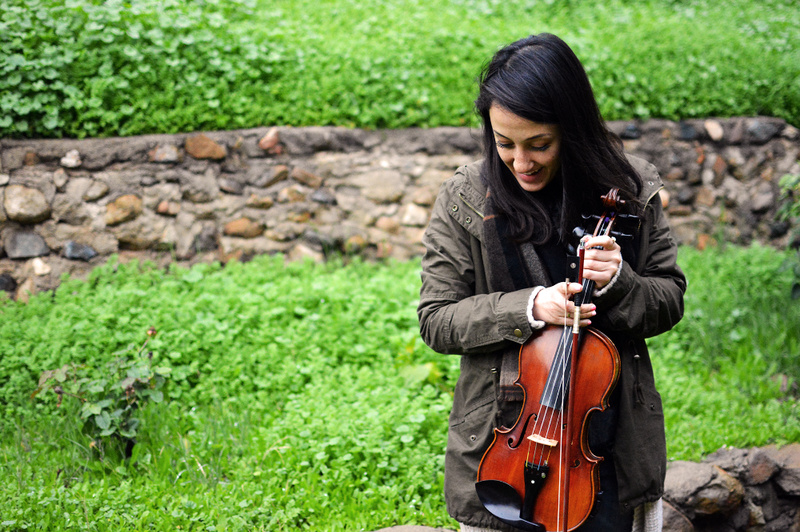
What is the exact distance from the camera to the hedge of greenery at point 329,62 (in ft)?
15.6

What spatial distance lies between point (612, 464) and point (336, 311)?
2.73 m

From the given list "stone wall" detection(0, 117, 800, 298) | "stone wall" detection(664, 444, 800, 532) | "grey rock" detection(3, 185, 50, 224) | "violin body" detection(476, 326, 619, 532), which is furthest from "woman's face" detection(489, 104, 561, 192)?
"grey rock" detection(3, 185, 50, 224)

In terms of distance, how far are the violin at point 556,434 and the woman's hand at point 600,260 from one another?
0.06 feet

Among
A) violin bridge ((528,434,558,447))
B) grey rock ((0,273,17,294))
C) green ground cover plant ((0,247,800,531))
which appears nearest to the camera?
violin bridge ((528,434,558,447))

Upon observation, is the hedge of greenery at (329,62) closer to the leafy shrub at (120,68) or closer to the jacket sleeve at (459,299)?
the leafy shrub at (120,68)

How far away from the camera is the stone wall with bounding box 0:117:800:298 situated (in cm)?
468

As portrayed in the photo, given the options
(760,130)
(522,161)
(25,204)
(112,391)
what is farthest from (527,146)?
(760,130)

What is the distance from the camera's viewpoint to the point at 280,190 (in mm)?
5344

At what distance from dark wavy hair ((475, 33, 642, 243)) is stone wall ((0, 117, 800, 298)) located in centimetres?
270

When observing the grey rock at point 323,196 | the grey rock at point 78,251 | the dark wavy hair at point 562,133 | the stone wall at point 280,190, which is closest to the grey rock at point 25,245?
the stone wall at point 280,190

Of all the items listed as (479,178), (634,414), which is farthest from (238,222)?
(634,414)

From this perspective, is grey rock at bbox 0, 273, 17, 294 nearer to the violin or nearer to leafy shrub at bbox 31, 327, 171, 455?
leafy shrub at bbox 31, 327, 171, 455

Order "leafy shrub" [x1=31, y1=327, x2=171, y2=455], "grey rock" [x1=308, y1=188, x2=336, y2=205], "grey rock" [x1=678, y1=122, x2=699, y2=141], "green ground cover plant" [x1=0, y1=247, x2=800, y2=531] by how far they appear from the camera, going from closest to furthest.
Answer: "green ground cover plant" [x1=0, y1=247, x2=800, y2=531] < "leafy shrub" [x1=31, y1=327, x2=171, y2=455] < "grey rock" [x1=308, y1=188, x2=336, y2=205] < "grey rock" [x1=678, y1=122, x2=699, y2=141]

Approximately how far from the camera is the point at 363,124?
5.59 metres
